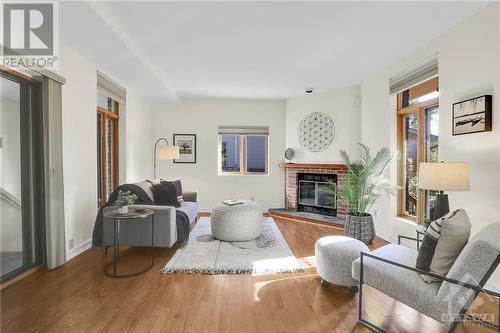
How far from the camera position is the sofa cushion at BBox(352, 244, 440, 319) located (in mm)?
1655

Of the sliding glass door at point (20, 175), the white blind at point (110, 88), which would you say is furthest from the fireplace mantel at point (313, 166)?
the sliding glass door at point (20, 175)

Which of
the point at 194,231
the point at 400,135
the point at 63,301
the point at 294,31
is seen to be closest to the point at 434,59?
the point at 400,135

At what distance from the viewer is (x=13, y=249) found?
105 inches

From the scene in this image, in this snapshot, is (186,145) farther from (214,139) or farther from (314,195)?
(314,195)

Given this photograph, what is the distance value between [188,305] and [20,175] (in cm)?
222

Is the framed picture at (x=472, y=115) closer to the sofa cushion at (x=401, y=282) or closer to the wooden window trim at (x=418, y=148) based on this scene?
the wooden window trim at (x=418, y=148)

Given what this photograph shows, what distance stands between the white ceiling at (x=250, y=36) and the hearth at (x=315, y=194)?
2.00 m

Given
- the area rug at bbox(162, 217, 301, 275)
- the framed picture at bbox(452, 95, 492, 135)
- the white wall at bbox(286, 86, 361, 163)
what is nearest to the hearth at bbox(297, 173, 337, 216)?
the white wall at bbox(286, 86, 361, 163)

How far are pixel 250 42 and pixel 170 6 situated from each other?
3.44 ft

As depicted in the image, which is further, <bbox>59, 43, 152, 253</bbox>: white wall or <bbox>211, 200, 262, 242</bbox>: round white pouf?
<bbox>211, 200, 262, 242</bbox>: round white pouf

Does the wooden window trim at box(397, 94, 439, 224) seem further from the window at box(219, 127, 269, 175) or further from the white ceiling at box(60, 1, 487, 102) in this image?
the window at box(219, 127, 269, 175)

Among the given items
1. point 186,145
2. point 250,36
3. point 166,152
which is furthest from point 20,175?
point 186,145

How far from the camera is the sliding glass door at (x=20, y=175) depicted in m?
2.56

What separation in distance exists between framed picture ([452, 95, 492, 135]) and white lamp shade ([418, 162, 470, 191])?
0.49 meters
